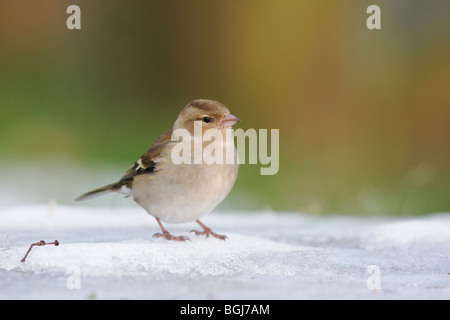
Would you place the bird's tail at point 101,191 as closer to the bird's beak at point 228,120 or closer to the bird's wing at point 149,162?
the bird's wing at point 149,162

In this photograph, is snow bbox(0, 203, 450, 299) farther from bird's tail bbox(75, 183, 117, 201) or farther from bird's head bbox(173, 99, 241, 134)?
bird's head bbox(173, 99, 241, 134)

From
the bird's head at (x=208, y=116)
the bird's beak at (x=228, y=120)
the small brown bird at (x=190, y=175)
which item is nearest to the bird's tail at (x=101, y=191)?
the small brown bird at (x=190, y=175)

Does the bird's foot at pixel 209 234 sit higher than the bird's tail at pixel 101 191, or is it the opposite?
the bird's tail at pixel 101 191

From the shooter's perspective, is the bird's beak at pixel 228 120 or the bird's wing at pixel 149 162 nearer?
the bird's beak at pixel 228 120

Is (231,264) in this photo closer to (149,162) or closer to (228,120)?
(228,120)

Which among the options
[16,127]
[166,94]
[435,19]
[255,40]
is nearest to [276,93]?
[255,40]

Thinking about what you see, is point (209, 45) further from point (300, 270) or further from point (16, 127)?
point (300, 270)
